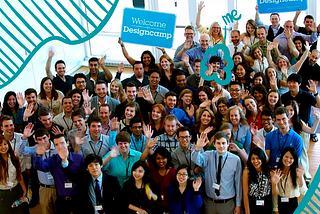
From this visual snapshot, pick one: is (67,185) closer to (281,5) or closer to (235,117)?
(235,117)

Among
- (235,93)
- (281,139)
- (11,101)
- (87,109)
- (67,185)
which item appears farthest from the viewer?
(11,101)

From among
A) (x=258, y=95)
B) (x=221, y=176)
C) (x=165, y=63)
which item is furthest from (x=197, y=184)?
(x=165, y=63)

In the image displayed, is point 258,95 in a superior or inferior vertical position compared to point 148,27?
inferior

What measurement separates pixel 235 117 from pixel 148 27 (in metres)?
1.54

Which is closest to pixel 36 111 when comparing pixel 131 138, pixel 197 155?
pixel 131 138

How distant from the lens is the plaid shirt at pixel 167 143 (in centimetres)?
568

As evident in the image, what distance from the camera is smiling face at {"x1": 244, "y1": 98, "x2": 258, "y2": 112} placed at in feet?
20.0

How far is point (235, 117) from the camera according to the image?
5750 mm

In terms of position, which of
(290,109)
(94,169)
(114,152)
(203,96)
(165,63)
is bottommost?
(94,169)

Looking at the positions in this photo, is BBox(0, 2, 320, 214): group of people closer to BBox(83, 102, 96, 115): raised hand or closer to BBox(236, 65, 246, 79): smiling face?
BBox(83, 102, 96, 115): raised hand

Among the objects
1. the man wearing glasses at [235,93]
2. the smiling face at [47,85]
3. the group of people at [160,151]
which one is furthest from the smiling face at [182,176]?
the smiling face at [47,85]

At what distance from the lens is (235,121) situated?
575 centimetres

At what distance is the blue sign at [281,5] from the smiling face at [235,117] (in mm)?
3063

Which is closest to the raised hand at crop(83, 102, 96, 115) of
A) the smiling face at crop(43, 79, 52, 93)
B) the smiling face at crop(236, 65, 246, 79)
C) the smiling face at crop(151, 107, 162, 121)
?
the smiling face at crop(43, 79, 52, 93)
